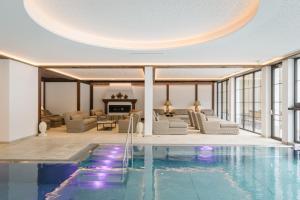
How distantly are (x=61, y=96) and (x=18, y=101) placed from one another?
7.01m

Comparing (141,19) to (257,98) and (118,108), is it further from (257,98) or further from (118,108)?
(118,108)

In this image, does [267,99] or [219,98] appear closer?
[267,99]

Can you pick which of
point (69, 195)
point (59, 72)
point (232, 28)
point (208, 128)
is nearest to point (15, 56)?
point (59, 72)

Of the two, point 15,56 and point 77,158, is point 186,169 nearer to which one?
point 77,158

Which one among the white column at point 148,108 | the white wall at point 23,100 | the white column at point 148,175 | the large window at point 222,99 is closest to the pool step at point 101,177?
the white column at point 148,175

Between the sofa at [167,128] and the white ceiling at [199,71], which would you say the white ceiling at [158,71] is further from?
the sofa at [167,128]

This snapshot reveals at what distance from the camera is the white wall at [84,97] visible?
667 inches

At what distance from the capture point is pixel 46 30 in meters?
5.59

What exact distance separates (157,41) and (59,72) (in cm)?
713

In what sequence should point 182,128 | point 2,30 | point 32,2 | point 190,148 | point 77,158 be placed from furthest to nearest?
point 182,128, point 190,148, point 77,158, point 2,30, point 32,2

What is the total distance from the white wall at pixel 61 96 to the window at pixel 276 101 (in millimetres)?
11238

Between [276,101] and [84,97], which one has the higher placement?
[84,97]

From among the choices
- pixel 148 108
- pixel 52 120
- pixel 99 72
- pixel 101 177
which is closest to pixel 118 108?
pixel 99 72

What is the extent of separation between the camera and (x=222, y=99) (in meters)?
17.0
